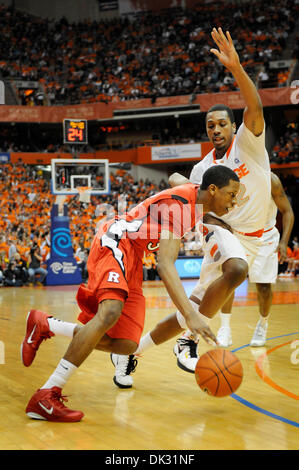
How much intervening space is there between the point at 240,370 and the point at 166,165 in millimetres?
28320

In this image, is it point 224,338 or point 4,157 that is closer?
point 224,338

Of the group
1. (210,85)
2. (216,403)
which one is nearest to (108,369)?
(216,403)

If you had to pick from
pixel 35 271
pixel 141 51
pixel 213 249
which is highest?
pixel 141 51

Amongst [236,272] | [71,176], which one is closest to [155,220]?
[236,272]

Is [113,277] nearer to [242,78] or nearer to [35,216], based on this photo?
[242,78]

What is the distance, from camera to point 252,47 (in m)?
29.3

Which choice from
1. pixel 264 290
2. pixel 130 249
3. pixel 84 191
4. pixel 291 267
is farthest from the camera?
pixel 291 267

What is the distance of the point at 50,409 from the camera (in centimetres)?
290

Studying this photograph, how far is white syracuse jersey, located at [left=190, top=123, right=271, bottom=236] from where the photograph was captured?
13.2ft

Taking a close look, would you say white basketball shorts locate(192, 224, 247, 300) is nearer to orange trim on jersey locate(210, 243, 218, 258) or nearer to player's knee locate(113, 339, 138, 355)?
orange trim on jersey locate(210, 243, 218, 258)

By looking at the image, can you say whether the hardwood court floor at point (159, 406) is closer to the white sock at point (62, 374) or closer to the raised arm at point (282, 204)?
the white sock at point (62, 374)

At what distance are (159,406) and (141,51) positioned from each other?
103 ft

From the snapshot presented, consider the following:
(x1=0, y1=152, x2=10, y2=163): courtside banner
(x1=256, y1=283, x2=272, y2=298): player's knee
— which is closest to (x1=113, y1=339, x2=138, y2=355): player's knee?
(x1=256, y1=283, x2=272, y2=298): player's knee

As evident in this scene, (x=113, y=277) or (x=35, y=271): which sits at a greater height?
(x=113, y=277)
